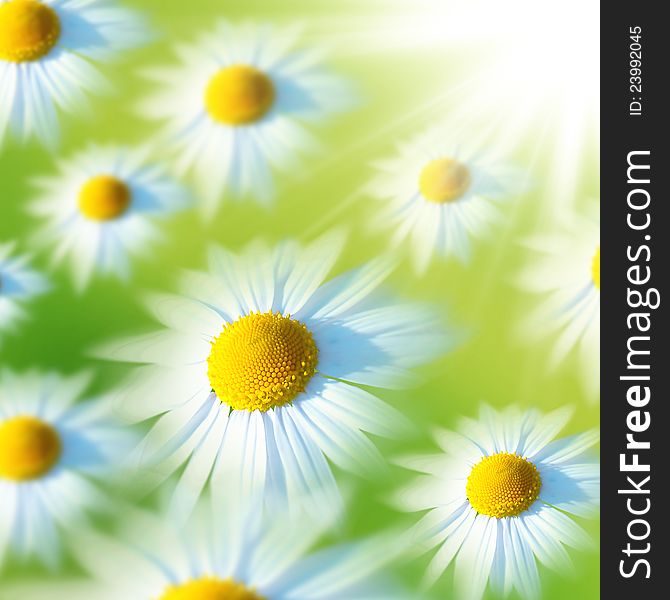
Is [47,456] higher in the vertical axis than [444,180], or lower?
lower

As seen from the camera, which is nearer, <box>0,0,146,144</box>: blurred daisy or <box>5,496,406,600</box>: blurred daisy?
<box>5,496,406,600</box>: blurred daisy

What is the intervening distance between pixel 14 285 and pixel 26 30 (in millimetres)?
255

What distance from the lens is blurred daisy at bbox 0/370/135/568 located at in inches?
29.8

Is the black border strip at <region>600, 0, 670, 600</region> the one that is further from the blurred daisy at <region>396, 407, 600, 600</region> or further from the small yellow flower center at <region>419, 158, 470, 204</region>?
the small yellow flower center at <region>419, 158, 470, 204</region>

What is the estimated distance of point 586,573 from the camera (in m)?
0.79

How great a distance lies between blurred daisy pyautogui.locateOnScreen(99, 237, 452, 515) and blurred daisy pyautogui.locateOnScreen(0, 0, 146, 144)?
238mm

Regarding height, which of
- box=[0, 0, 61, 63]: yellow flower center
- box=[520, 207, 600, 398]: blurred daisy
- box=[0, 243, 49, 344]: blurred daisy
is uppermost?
box=[0, 0, 61, 63]: yellow flower center

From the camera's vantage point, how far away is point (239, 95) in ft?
2.78

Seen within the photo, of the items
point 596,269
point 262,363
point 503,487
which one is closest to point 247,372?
point 262,363

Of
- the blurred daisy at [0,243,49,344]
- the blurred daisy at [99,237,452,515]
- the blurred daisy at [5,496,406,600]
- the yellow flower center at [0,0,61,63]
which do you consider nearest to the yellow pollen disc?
the blurred daisy at [99,237,452,515]

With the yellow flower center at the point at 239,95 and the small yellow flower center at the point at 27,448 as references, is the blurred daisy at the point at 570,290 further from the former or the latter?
the small yellow flower center at the point at 27,448

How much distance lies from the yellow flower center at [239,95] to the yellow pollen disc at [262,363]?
0.82 feet

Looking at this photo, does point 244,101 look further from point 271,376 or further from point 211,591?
point 211,591

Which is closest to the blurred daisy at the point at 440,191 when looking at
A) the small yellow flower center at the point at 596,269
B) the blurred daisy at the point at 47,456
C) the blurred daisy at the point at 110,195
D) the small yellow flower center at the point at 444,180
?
the small yellow flower center at the point at 444,180
